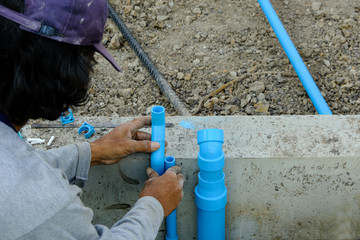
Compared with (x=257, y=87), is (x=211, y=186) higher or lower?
higher

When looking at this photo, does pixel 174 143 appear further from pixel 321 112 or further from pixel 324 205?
pixel 321 112

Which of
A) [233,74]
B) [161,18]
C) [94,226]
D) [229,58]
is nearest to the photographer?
[94,226]

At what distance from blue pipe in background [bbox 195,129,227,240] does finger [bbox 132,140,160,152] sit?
8.7 inches

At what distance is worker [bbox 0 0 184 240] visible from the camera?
1143 millimetres

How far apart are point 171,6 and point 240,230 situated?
8.37ft

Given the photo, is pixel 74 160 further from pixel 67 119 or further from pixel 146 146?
pixel 67 119

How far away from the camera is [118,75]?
3502 mm

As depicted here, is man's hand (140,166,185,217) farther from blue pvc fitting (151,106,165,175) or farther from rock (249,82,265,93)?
rock (249,82,265,93)

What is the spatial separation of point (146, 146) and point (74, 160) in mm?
328

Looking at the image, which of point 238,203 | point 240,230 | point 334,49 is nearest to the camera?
point 238,203

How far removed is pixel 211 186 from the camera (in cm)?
175

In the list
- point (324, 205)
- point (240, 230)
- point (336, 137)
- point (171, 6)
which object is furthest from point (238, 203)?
point (171, 6)

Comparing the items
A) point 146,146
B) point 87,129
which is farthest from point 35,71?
point 87,129

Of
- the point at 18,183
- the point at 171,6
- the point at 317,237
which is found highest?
the point at 18,183
